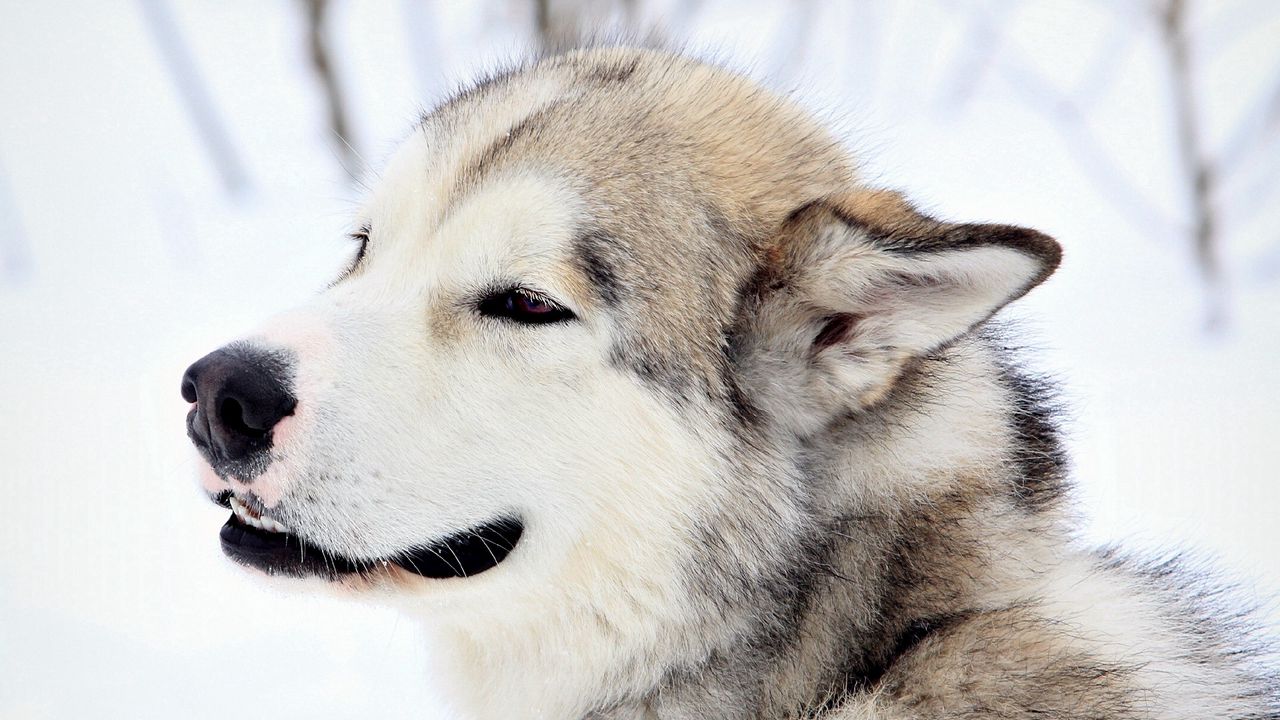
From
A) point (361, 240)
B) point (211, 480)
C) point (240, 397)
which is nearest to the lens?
point (240, 397)

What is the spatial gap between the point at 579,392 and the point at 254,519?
72 cm

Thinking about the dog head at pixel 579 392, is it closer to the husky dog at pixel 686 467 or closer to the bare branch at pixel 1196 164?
the husky dog at pixel 686 467

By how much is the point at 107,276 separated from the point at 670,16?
4585 millimetres

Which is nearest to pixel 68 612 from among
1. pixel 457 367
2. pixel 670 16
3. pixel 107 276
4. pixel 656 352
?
pixel 457 367

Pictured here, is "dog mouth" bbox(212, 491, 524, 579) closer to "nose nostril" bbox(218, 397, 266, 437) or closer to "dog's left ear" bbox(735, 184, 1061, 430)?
"nose nostril" bbox(218, 397, 266, 437)

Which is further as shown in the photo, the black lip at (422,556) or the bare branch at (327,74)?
the bare branch at (327,74)

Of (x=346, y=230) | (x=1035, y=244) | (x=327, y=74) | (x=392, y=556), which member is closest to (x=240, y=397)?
(x=392, y=556)

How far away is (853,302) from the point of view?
229cm

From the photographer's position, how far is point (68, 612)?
436 cm

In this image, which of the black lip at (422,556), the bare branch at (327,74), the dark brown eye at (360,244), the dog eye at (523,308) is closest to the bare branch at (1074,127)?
the bare branch at (327,74)

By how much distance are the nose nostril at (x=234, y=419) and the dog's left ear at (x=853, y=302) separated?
990 millimetres

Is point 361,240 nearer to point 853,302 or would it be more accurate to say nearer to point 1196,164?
point 853,302

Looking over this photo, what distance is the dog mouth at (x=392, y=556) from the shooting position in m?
2.29

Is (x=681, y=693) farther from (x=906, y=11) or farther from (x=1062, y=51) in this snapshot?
(x=906, y=11)
